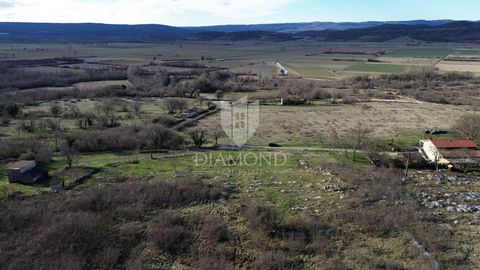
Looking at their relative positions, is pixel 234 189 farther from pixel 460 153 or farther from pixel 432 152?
pixel 460 153

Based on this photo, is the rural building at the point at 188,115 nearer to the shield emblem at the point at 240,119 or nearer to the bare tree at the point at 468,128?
the shield emblem at the point at 240,119

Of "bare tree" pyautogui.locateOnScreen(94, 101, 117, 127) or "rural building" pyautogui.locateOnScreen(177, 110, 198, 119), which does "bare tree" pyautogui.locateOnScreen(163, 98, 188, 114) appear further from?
"bare tree" pyautogui.locateOnScreen(94, 101, 117, 127)

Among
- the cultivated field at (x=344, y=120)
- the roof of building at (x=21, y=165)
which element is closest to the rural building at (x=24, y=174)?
the roof of building at (x=21, y=165)

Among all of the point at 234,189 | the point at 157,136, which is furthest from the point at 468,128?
the point at 157,136

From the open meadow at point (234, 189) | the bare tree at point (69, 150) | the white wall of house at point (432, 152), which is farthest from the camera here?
the white wall of house at point (432, 152)

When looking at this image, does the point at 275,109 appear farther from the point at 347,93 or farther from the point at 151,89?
the point at 151,89

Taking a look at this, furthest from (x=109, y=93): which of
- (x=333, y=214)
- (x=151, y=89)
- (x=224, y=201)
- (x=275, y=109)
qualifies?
(x=333, y=214)

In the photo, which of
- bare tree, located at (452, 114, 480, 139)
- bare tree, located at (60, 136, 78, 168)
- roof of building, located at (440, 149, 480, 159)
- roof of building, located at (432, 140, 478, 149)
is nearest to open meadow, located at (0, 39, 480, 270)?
bare tree, located at (60, 136, 78, 168)
